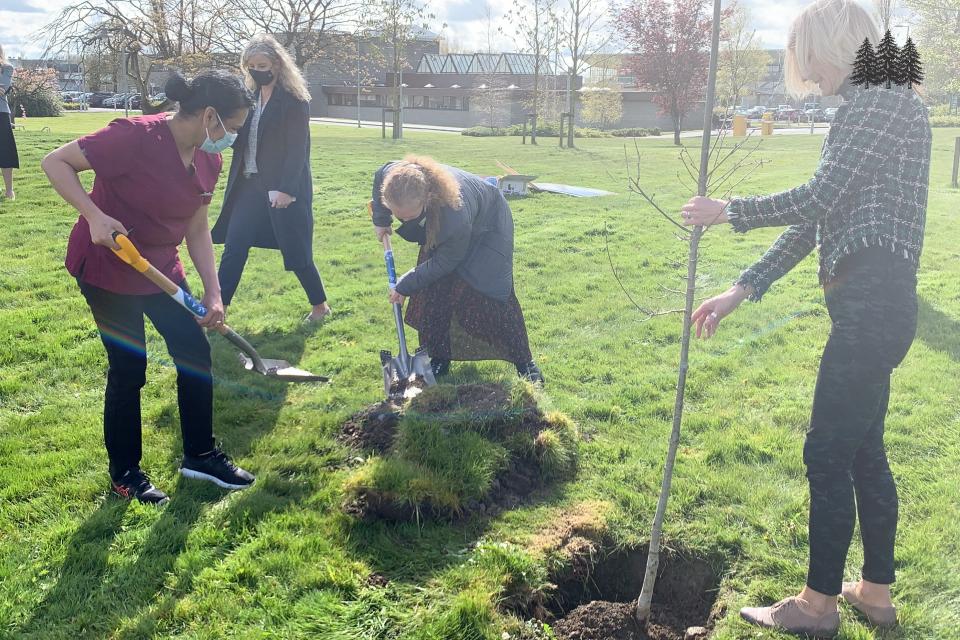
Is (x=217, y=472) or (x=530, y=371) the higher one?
(x=530, y=371)

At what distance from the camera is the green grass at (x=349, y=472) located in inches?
109

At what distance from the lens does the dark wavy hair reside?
3051mm

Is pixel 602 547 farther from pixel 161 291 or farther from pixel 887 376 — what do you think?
pixel 161 291

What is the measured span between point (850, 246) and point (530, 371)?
108 inches

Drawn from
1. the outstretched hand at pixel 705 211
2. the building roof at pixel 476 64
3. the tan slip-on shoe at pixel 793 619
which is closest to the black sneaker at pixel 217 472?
the tan slip-on shoe at pixel 793 619

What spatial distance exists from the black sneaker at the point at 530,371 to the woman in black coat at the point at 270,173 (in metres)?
2.11

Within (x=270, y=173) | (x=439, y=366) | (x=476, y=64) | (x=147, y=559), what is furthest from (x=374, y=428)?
(x=476, y=64)

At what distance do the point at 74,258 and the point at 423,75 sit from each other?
53.4 meters

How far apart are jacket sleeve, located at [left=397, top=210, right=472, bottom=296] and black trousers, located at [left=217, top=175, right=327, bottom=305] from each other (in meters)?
1.74

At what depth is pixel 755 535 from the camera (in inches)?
128

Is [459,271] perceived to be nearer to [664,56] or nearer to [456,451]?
[456,451]

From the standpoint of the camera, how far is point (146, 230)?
3195mm

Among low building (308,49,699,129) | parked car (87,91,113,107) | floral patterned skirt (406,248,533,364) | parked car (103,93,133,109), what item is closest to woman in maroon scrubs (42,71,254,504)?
floral patterned skirt (406,248,533,364)

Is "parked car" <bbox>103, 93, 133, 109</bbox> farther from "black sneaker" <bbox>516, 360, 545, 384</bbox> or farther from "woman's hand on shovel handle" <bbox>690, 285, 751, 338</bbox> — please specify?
"woman's hand on shovel handle" <bbox>690, 285, 751, 338</bbox>
